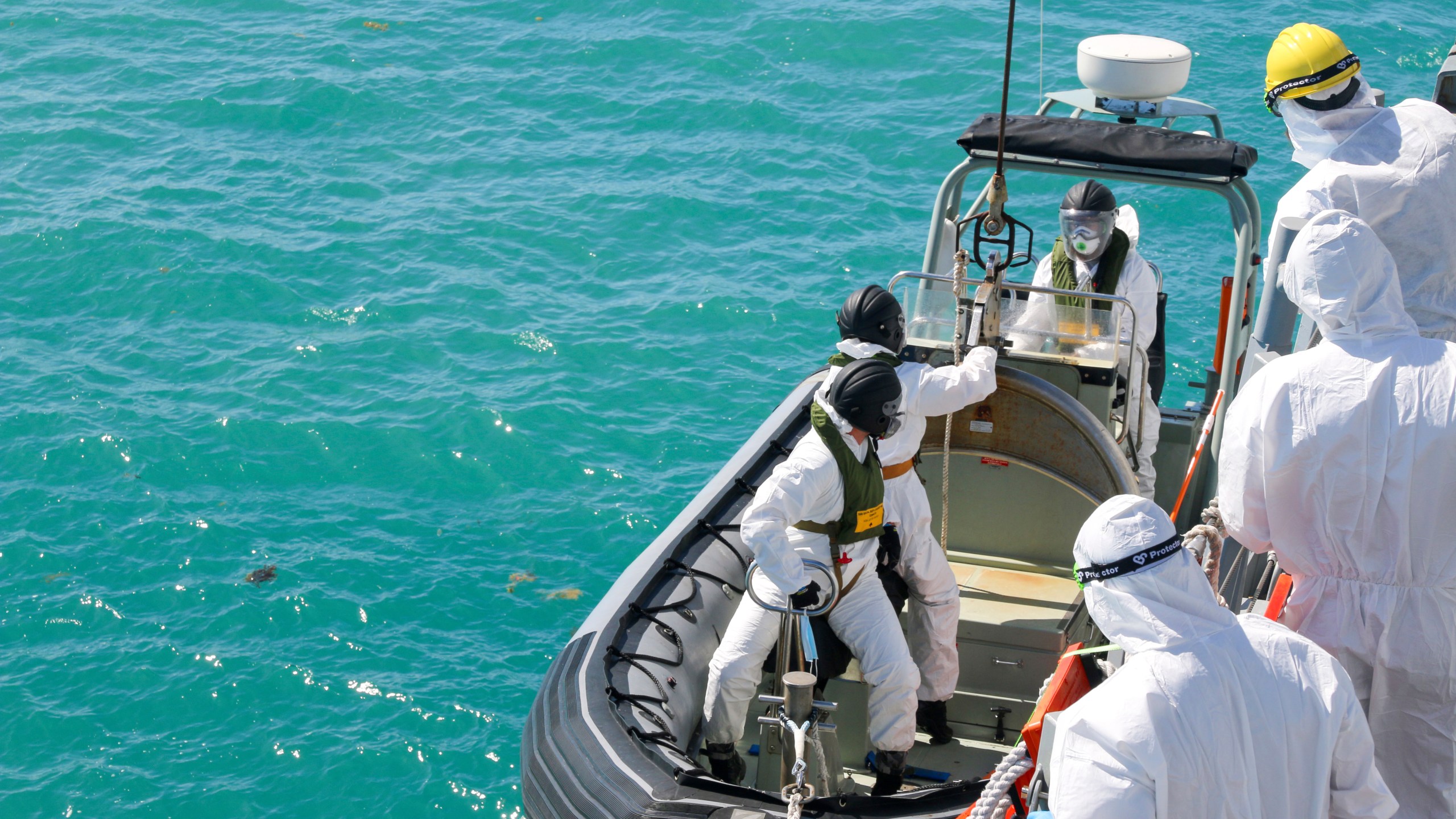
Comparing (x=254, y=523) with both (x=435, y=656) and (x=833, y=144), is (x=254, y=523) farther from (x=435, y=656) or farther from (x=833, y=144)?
(x=833, y=144)

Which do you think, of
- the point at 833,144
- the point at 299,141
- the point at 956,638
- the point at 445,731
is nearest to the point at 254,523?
the point at 445,731

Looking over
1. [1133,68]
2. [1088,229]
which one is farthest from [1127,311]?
[1133,68]

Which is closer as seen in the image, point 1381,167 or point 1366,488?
point 1366,488

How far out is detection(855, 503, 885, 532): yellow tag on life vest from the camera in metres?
3.75

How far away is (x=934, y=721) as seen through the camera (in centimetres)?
430

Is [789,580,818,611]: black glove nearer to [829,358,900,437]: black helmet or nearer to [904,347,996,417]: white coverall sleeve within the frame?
[829,358,900,437]: black helmet

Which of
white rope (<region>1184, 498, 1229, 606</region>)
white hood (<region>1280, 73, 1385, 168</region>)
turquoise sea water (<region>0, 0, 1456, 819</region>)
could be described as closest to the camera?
white rope (<region>1184, 498, 1229, 606</region>)

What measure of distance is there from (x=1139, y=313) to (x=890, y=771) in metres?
2.17

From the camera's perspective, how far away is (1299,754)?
81.0 inches

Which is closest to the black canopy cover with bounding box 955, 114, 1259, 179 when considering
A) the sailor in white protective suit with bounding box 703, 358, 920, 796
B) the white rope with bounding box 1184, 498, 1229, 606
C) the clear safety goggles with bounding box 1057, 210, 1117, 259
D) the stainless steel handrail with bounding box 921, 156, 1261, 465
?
the stainless steel handrail with bounding box 921, 156, 1261, 465

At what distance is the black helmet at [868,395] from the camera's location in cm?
358

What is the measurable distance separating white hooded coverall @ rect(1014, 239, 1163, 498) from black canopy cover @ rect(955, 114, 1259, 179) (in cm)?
42

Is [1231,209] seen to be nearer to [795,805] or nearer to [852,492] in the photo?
[852,492]

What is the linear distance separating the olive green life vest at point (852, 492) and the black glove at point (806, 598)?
0.22m
